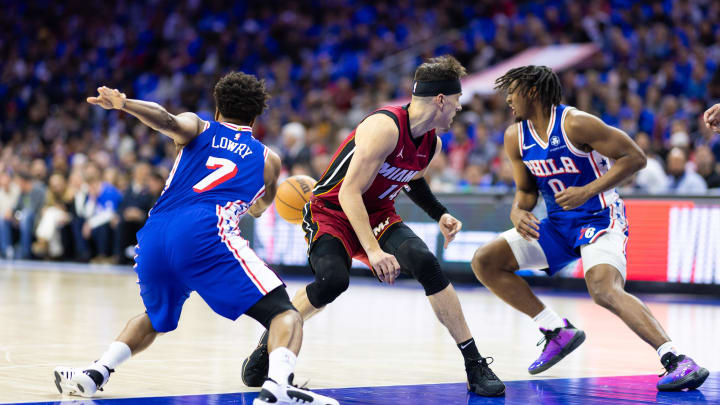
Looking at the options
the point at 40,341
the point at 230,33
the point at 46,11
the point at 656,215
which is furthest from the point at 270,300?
the point at 46,11

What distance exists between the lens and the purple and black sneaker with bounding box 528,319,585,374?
5.95 metres

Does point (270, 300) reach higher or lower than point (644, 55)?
lower

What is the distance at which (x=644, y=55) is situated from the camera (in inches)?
646

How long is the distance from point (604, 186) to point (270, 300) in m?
2.35

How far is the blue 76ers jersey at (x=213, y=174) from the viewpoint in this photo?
4.73 metres

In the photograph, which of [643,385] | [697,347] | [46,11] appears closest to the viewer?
[643,385]

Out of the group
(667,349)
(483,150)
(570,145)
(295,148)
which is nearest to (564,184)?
(570,145)

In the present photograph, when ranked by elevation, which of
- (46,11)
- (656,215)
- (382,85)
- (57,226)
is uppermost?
(46,11)

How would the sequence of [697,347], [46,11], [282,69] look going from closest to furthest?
[697,347] → [282,69] → [46,11]

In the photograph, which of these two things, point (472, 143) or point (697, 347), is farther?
point (472, 143)

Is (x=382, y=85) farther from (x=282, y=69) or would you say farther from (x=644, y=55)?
(x=644, y=55)

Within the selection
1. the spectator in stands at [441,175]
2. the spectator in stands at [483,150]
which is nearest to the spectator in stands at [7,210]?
the spectator in stands at [441,175]

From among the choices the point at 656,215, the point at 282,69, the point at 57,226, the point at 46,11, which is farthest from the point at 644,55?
the point at 46,11

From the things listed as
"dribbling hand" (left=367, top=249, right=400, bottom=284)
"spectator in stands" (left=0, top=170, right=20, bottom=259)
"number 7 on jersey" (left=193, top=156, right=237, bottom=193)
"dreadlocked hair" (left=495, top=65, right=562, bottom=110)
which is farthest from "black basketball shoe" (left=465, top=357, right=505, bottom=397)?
"spectator in stands" (left=0, top=170, right=20, bottom=259)
